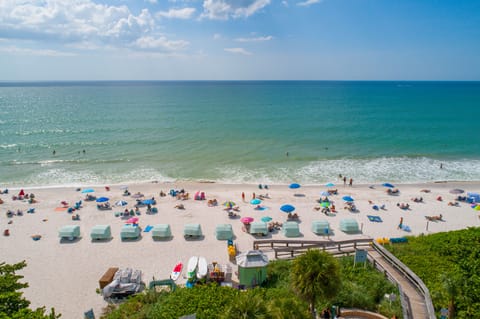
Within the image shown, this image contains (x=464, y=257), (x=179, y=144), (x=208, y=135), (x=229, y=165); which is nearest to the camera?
(x=464, y=257)

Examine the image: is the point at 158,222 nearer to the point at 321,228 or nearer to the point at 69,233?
the point at 69,233

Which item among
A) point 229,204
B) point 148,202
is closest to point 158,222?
point 148,202

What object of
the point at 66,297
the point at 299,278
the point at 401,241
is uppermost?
the point at 299,278

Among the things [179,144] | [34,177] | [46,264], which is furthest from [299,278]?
[179,144]

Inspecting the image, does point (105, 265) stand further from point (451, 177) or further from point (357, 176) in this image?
point (451, 177)

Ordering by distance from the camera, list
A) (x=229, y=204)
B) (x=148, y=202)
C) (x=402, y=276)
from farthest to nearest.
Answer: (x=148, y=202)
(x=229, y=204)
(x=402, y=276)
